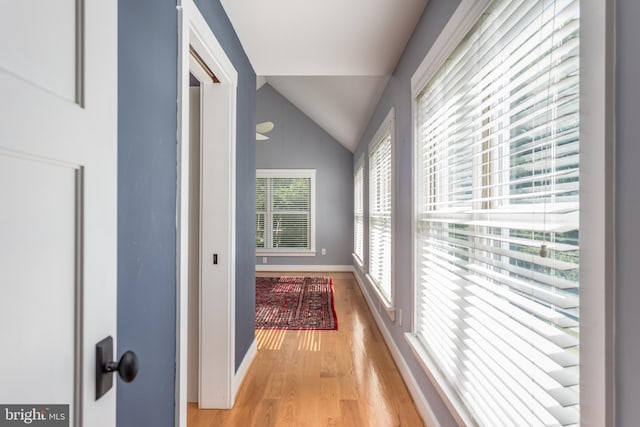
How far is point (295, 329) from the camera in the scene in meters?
3.62

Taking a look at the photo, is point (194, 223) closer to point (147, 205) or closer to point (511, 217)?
point (147, 205)

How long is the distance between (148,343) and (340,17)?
200 centimetres

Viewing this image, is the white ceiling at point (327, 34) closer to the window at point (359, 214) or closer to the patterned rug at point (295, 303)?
the window at point (359, 214)

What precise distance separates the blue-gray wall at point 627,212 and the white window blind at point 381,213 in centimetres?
247

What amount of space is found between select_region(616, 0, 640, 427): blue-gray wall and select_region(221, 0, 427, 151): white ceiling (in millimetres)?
1570

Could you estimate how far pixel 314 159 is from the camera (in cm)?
729

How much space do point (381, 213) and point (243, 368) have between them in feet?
7.17

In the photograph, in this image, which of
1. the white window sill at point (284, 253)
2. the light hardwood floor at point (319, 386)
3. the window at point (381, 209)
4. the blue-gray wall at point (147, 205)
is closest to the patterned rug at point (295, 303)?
the light hardwood floor at point (319, 386)

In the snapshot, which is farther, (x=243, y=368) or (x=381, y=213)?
(x=381, y=213)

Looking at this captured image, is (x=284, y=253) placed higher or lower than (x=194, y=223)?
lower

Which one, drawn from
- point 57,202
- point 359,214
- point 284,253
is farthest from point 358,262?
point 57,202

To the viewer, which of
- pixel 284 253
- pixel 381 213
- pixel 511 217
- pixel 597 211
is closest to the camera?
pixel 597 211

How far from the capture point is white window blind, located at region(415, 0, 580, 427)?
830 millimetres

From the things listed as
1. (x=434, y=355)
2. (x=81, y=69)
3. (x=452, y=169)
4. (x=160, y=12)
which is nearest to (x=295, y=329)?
(x=434, y=355)
